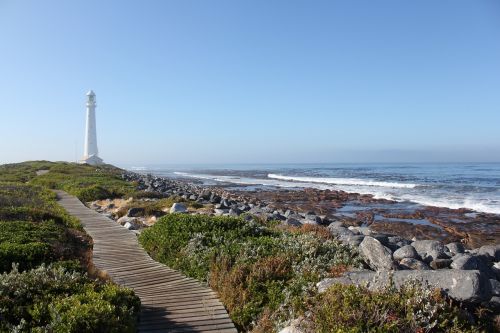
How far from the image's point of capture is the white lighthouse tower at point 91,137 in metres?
72.3

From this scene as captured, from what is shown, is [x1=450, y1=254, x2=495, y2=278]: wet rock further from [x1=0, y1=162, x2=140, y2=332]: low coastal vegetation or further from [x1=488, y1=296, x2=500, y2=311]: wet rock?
[x1=0, y1=162, x2=140, y2=332]: low coastal vegetation

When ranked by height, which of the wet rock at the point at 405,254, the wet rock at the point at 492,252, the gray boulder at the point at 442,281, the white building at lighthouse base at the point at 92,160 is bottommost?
the wet rock at the point at 492,252

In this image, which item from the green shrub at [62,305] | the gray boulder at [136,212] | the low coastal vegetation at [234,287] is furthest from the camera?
the gray boulder at [136,212]

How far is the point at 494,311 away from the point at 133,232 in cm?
1048

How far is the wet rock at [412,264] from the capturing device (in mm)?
8509

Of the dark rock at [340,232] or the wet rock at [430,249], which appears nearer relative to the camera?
the wet rock at [430,249]

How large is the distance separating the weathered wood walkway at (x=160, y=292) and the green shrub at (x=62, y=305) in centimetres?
62

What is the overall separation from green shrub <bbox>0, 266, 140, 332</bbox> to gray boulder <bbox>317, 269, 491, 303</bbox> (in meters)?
3.13

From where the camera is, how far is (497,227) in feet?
71.4

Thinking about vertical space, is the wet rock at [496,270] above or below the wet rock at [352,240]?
below

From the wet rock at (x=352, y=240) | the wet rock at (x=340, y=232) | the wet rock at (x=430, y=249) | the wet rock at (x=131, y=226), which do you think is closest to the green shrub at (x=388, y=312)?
the wet rock at (x=352, y=240)

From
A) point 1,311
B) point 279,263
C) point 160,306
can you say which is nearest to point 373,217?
point 279,263

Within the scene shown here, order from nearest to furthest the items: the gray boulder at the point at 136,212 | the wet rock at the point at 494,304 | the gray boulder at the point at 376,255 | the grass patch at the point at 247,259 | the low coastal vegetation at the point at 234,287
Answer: the low coastal vegetation at the point at 234,287 → the wet rock at the point at 494,304 → the grass patch at the point at 247,259 → the gray boulder at the point at 376,255 → the gray boulder at the point at 136,212

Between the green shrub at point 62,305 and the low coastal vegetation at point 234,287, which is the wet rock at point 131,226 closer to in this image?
the low coastal vegetation at point 234,287
